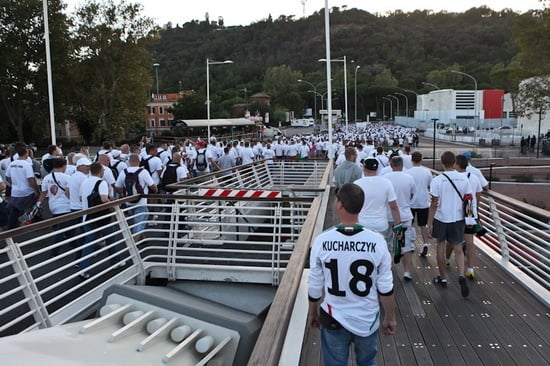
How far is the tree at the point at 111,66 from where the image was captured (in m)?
43.2

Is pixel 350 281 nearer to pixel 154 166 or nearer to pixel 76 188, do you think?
pixel 76 188

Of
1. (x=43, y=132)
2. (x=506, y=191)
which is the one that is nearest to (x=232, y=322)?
(x=506, y=191)

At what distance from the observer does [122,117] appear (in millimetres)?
44156

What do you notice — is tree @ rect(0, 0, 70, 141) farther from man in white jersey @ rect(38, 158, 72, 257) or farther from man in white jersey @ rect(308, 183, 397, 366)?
man in white jersey @ rect(308, 183, 397, 366)

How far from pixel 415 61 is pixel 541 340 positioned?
590 feet

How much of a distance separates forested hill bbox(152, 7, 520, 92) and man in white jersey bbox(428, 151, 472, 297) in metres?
126

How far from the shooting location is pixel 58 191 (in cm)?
795

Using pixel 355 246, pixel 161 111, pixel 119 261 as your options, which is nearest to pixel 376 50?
pixel 161 111

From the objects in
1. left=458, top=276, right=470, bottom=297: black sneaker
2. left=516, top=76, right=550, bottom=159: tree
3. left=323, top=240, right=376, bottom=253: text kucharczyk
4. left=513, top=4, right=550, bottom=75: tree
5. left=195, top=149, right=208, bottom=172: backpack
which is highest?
left=513, top=4, right=550, bottom=75: tree

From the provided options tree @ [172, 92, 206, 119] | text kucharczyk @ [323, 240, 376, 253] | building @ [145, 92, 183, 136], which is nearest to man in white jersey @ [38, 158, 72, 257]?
text kucharczyk @ [323, 240, 376, 253]

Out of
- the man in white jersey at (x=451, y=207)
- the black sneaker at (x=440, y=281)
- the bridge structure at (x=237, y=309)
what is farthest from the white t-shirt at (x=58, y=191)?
the black sneaker at (x=440, y=281)

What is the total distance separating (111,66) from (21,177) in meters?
38.3

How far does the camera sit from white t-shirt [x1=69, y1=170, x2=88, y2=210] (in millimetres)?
7648

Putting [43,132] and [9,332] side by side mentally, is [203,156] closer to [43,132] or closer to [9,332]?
[9,332]
